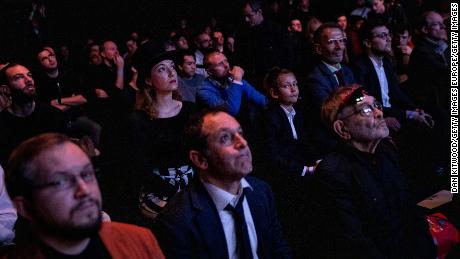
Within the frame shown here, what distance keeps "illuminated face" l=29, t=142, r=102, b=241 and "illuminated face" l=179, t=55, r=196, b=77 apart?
373cm

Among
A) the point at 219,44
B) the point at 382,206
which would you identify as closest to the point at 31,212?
the point at 382,206

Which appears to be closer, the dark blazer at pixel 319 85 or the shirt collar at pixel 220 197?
the shirt collar at pixel 220 197

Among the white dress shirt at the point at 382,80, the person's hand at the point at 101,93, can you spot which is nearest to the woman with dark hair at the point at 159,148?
the white dress shirt at the point at 382,80

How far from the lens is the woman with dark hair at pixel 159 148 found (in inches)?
124

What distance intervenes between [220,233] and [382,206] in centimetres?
89

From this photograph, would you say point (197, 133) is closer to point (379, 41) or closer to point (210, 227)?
point (210, 227)

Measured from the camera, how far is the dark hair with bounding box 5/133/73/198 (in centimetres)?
171

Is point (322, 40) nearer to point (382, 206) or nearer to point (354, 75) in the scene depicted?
point (354, 75)

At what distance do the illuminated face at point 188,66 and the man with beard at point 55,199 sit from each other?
368 centimetres

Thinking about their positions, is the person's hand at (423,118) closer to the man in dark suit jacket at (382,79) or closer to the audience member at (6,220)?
the man in dark suit jacket at (382,79)

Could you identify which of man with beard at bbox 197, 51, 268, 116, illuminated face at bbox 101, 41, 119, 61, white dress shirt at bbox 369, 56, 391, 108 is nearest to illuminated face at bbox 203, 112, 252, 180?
man with beard at bbox 197, 51, 268, 116

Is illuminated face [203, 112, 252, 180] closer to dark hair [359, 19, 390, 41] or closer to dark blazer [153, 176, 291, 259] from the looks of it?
dark blazer [153, 176, 291, 259]

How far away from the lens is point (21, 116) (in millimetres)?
4105

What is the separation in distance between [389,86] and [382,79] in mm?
110
